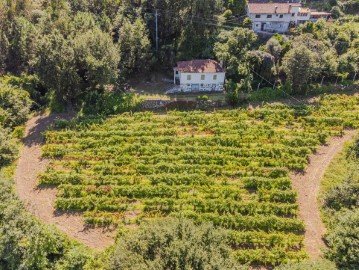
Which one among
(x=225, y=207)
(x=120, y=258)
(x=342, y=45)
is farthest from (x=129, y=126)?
(x=342, y=45)

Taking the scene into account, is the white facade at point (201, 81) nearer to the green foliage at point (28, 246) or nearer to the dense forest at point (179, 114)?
the dense forest at point (179, 114)

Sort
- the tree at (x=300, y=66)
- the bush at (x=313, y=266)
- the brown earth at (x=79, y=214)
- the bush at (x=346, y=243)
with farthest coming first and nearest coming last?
the tree at (x=300, y=66)
the brown earth at (x=79, y=214)
the bush at (x=346, y=243)
the bush at (x=313, y=266)

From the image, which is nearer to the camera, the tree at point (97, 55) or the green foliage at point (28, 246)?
the green foliage at point (28, 246)

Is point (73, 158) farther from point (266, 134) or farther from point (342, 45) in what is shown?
point (342, 45)

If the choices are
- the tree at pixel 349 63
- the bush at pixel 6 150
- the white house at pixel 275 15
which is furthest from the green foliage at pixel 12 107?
the tree at pixel 349 63

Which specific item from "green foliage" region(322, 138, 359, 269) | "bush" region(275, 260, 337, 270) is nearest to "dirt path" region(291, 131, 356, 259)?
"green foliage" region(322, 138, 359, 269)

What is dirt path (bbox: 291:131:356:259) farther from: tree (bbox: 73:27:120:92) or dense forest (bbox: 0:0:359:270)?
tree (bbox: 73:27:120:92)

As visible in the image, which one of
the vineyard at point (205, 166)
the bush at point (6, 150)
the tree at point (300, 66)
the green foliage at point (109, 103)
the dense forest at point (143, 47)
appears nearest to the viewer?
the vineyard at point (205, 166)
